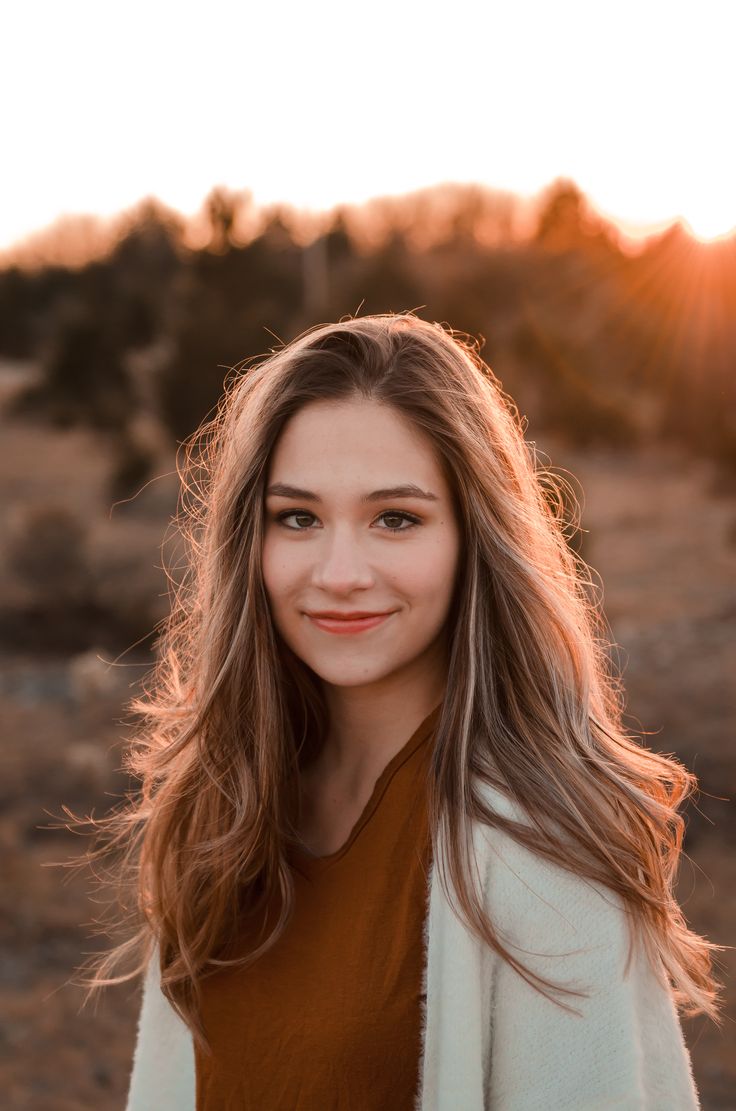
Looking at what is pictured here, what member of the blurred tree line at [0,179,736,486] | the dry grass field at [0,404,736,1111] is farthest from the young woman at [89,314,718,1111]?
the blurred tree line at [0,179,736,486]

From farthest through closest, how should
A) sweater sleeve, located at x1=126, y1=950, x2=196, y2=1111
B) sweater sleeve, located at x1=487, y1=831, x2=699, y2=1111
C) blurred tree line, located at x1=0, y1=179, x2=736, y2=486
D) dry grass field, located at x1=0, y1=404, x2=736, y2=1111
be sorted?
blurred tree line, located at x1=0, y1=179, x2=736, y2=486
dry grass field, located at x1=0, y1=404, x2=736, y2=1111
sweater sleeve, located at x1=126, y1=950, x2=196, y2=1111
sweater sleeve, located at x1=487, y1=831, x2=699, y2=1111

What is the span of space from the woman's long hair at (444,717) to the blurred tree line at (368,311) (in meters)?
12.5

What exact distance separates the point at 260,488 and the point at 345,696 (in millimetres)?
442

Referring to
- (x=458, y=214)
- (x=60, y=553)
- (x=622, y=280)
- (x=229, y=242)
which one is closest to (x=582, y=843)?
(x=60, y=553)

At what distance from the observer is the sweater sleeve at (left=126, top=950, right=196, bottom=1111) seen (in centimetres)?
211

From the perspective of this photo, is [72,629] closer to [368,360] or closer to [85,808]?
[85,808]

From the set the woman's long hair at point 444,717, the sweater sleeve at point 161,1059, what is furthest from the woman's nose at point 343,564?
the sweater sleeve at point 161,1059

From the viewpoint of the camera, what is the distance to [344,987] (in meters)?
1.68

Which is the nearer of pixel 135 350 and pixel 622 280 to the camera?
pixel 135 350

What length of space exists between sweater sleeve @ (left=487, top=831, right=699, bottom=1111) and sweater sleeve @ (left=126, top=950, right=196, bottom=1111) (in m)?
0.78

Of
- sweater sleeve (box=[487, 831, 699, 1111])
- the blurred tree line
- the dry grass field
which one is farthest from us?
the blurred tree line

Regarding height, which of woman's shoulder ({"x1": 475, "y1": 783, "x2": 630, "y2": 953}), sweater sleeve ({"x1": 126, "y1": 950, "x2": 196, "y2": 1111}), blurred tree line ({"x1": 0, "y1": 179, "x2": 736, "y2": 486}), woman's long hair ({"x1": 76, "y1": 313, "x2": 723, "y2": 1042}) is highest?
blurred tree line ({"x1": 0, "y1": 179, "x2": 736, "y2": 486})

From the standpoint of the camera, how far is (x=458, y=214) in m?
31.1

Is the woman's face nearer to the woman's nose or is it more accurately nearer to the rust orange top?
the woman's nose
